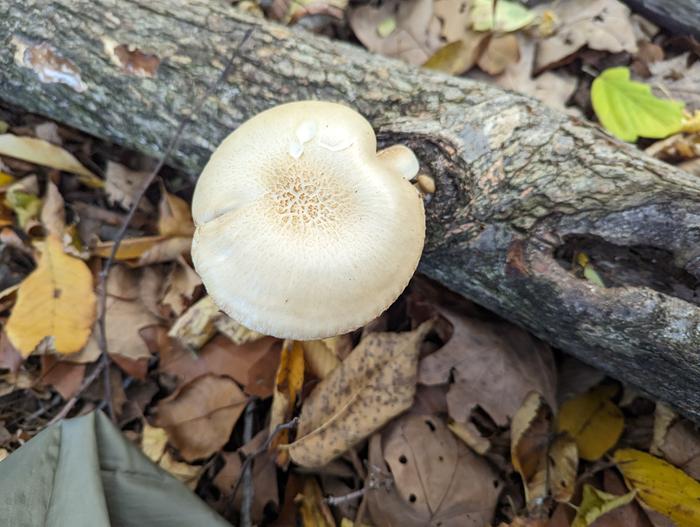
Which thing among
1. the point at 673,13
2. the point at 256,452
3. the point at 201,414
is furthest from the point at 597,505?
the point at 673,13

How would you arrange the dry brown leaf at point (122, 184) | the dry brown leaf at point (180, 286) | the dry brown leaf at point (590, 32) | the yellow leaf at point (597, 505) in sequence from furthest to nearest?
1. the dry brown leaf at point (590, 32)
2. the dry brown leaf at point (122, 184)
3. the dry brown leaf at point (180, 286)
4. the yellow leaf at point (597, 505)

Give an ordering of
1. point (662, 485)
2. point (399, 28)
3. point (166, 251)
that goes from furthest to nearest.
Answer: point (399, 28)
point (166, 251)
point (662, 485)

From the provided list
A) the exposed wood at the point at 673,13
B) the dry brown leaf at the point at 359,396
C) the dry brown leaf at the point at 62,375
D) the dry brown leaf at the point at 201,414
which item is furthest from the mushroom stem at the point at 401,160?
the exposed wood at the point at 673,13

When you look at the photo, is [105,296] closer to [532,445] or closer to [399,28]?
[532,445]

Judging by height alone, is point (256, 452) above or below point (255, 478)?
above

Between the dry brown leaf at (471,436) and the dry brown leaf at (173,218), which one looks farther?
the dry brown leaf at (173,218)

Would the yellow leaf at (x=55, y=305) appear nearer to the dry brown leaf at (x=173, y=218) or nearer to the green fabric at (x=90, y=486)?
the dry brown leaf at (x=173, y=218)
